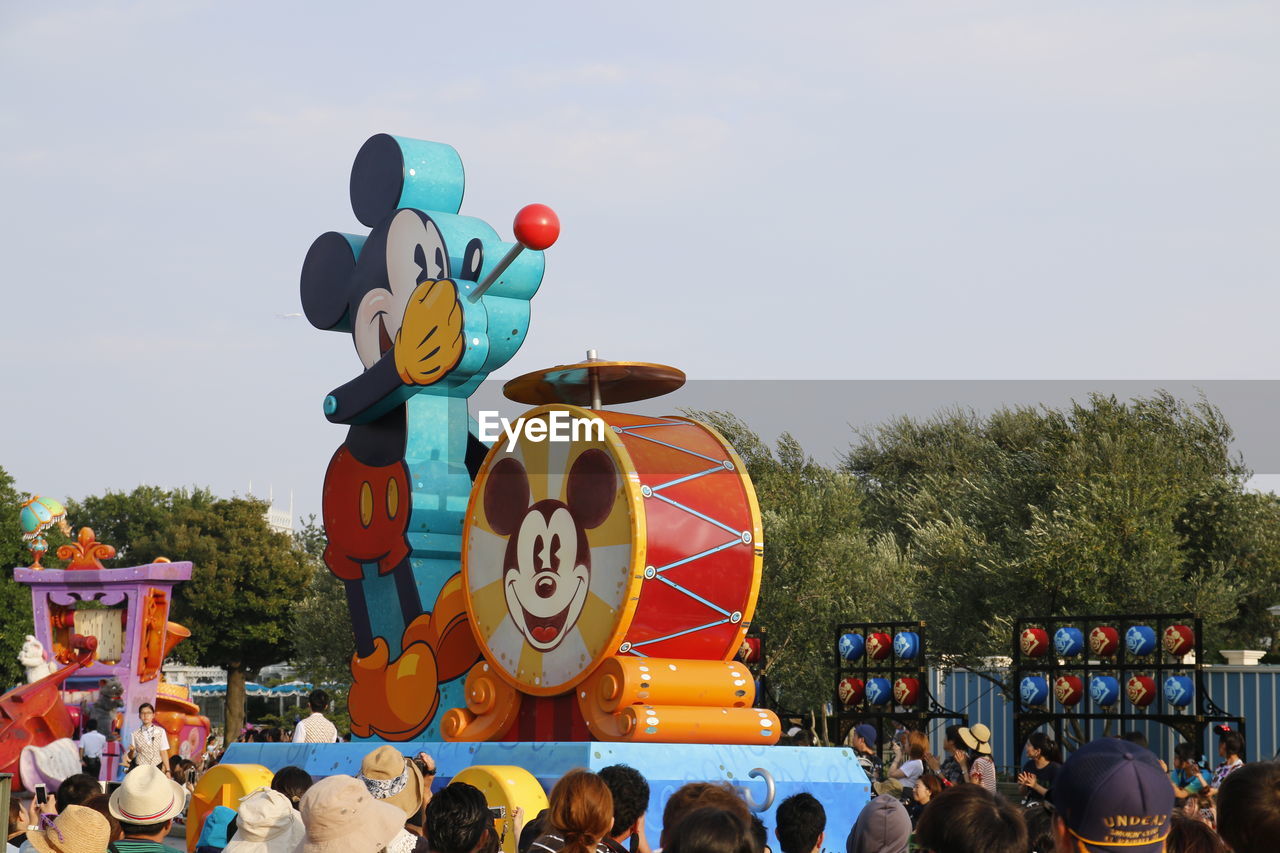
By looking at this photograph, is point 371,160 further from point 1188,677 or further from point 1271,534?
point 1271,534

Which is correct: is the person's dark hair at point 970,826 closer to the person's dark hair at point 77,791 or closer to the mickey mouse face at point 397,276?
the person's dark hair at point 77,791

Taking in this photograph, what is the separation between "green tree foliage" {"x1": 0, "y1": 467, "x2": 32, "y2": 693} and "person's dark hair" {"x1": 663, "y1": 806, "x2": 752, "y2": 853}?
42260 mm

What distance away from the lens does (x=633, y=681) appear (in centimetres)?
1016

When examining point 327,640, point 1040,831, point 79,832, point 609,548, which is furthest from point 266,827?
point 327,640

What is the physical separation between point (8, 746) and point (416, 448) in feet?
37.0

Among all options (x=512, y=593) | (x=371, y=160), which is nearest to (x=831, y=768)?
(x=512, y=593)

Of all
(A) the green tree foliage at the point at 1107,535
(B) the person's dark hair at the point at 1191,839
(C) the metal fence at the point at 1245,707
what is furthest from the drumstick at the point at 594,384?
(A) the green tree foliage at the point at 1107,535

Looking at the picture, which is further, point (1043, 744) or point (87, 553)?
point (87, 553)

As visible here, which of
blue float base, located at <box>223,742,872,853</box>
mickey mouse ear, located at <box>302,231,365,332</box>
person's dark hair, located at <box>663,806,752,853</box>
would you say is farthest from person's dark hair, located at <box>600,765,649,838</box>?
mickey mouse ear, located at <box>302,231,365,332</box>

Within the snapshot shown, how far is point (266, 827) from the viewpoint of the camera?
17.4 ft

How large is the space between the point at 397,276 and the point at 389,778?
6.87 metres

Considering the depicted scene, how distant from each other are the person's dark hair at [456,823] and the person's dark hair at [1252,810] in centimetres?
252

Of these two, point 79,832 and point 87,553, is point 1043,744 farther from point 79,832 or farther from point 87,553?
point 87,553

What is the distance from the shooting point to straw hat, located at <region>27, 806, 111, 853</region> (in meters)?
5.01
